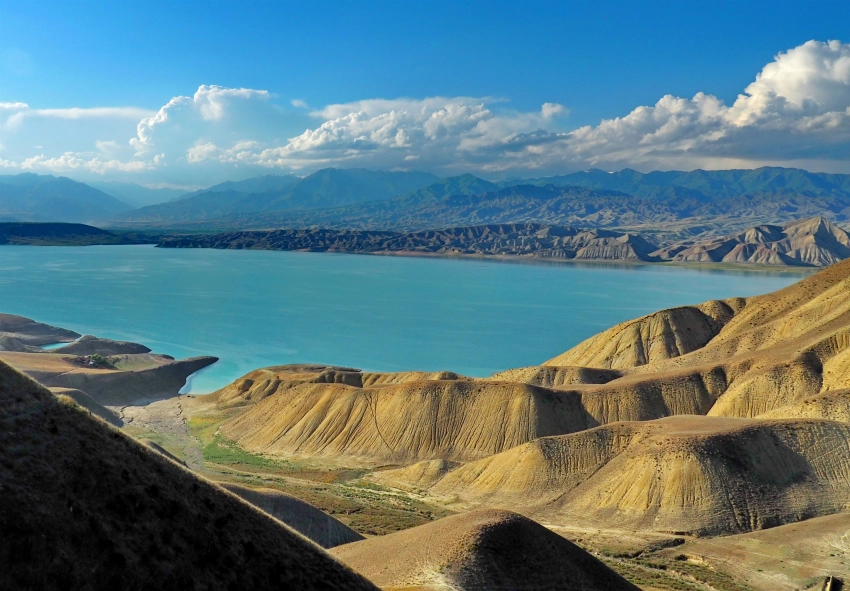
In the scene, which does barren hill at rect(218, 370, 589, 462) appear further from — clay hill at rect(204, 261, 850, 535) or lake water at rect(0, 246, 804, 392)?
lake water at rect(0, 246, 804, 392)

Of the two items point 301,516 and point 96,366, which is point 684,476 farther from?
point 96,366

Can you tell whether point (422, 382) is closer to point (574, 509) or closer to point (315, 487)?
point (315, 487)

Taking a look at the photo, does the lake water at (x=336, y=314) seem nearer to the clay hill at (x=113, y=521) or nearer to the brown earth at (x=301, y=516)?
the brown earth at (x=301, y=516)

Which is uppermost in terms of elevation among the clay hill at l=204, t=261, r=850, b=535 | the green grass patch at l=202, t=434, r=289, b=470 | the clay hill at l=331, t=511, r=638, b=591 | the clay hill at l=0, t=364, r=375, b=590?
the clay hill at l=0, t=364, r=375, b=590

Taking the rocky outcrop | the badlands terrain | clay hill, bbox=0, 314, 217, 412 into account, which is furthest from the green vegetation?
the rocky outcrop

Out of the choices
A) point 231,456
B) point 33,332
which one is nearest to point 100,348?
point 33,332
